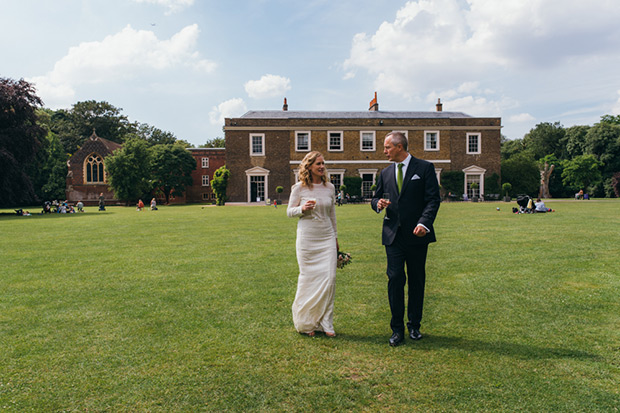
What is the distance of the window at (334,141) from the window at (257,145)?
6624 millimetres

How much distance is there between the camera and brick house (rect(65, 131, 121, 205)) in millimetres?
53031

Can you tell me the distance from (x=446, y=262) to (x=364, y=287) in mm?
2509

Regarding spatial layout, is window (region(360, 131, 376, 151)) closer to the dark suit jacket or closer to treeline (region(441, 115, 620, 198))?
treeline (region(441, 115, 620, 198))

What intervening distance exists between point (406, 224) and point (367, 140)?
38289 mm

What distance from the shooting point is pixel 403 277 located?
4.13 m

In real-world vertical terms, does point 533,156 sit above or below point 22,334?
above

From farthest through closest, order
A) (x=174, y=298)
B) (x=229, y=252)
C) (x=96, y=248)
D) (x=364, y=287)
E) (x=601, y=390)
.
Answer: (x=96, y=248), (x=229, y=252), (x=364, y=287), (x=174, y=298), (x=601, y=390)

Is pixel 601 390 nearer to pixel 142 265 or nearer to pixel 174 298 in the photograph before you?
pixel 174 298

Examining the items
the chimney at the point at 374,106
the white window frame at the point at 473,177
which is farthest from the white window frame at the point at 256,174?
the white window frame at the point at 473,177

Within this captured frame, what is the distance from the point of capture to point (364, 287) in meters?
6.13

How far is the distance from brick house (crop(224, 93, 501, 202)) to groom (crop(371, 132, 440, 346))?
3653cm

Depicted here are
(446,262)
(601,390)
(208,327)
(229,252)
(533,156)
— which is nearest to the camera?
(601,390)

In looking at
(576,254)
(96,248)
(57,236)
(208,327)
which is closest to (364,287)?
(208,327)

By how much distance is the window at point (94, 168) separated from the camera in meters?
53.3
